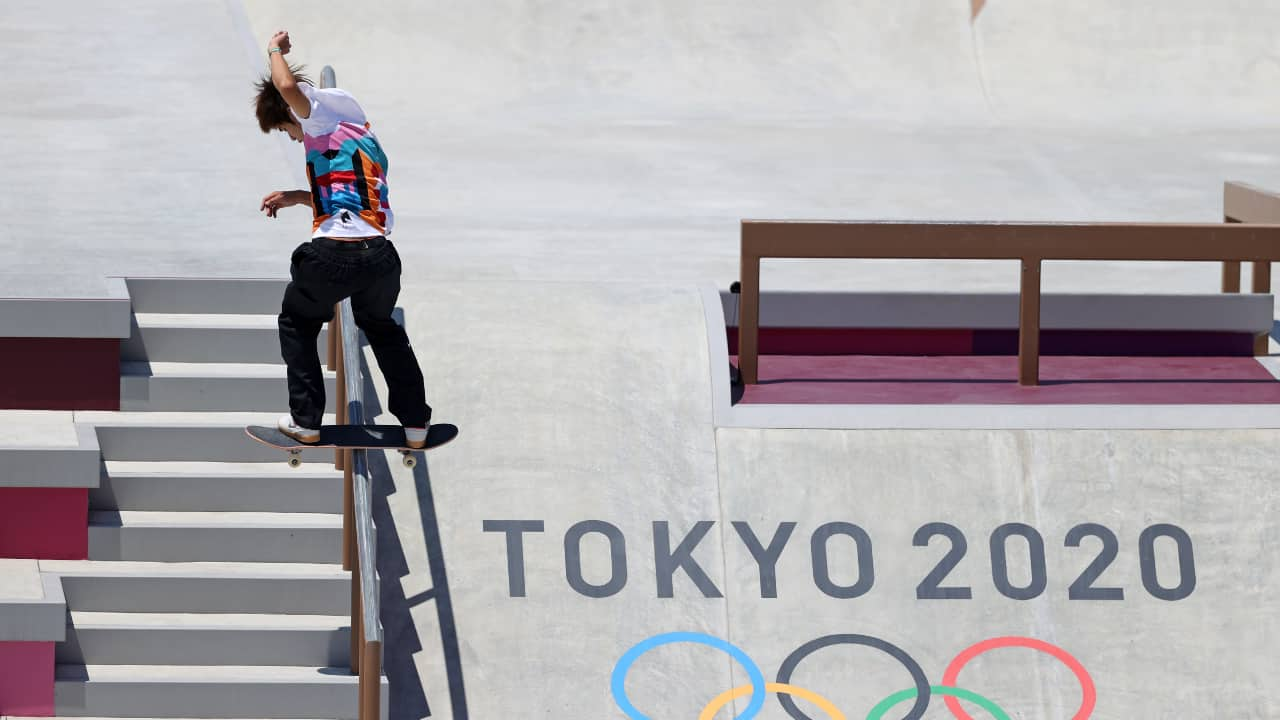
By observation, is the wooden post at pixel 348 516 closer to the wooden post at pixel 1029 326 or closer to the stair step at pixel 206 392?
the stair step at pixel 206 392

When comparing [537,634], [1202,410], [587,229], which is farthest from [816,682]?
[587,229]

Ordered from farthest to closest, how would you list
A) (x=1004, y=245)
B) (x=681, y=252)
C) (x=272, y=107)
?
(x=681, y=252) → (x=1004, y=245) → (x=272, y=107)

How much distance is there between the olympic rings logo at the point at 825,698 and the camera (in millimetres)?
8680

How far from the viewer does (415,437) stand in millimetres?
8000

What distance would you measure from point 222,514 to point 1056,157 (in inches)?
386

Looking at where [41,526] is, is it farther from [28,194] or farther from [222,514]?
[28,194]

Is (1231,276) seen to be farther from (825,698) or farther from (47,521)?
(47,521)

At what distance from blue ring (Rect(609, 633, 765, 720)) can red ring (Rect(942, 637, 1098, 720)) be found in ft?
2.87

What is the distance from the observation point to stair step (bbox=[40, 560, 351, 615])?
348 inches

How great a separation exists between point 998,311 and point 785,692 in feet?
11.3

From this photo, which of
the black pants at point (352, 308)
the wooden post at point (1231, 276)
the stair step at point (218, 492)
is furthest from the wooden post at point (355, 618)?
the wooden post at point (1231, 276)

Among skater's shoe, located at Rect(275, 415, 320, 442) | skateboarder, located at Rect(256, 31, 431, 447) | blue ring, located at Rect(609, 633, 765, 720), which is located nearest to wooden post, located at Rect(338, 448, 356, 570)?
skater's shoe, located at Rect(275, 415, 320, 442)

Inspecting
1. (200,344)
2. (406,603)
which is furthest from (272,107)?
(200,344)

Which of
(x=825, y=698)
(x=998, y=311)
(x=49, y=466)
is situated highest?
(x=998, y=311)
